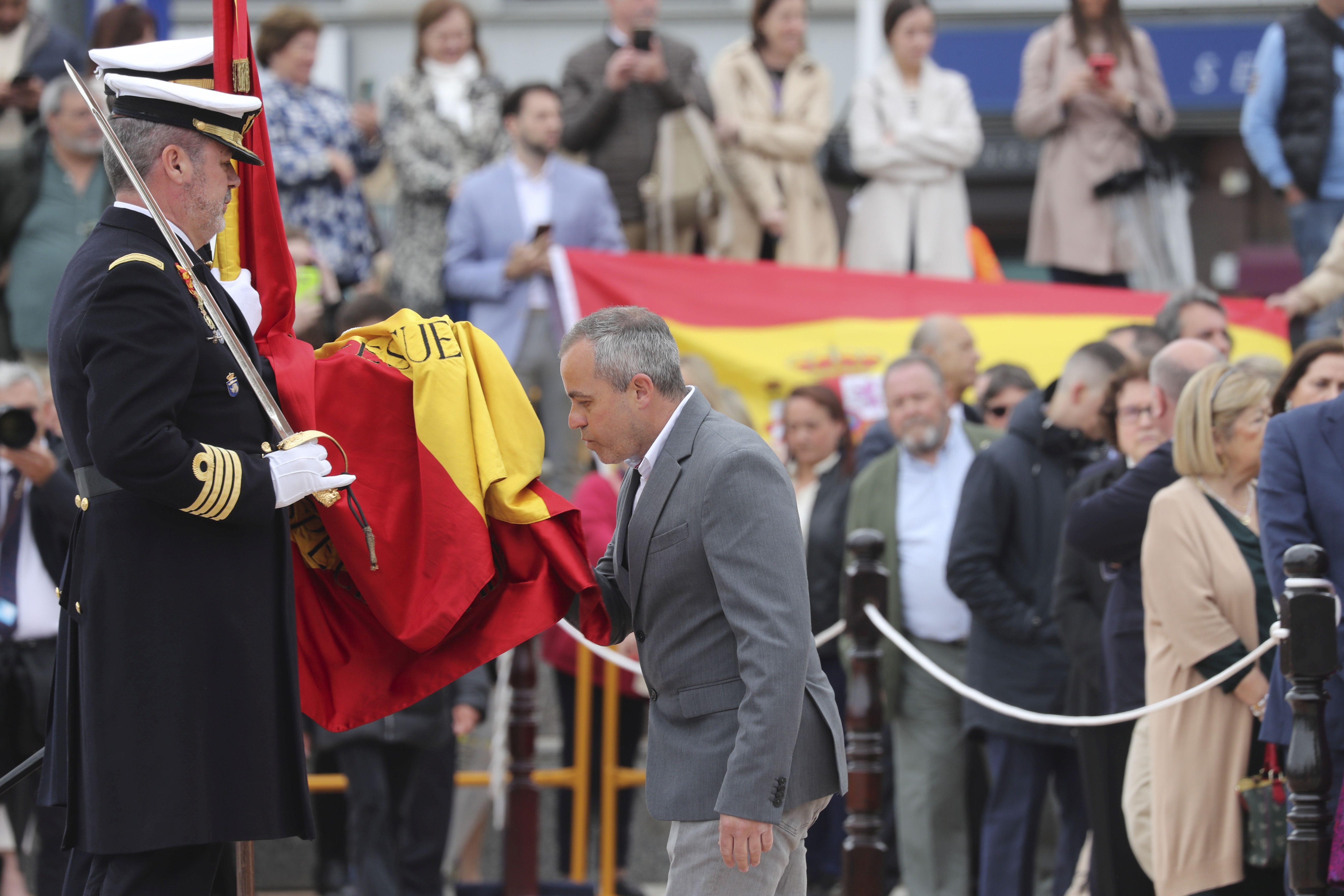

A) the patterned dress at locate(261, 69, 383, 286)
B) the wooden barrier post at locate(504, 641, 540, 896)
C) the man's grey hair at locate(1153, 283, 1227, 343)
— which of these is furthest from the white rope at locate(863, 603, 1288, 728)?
the patterned dress at locate(261, 69, 383, 286)

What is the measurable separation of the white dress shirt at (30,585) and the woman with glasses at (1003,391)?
4125mm

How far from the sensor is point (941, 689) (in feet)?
23.2

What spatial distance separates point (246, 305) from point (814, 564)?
369 centimetres

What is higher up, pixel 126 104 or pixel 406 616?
pixel 126 104

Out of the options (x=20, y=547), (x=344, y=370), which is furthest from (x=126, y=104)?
(x=20, y=547)

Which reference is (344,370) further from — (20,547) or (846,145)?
(846,145)

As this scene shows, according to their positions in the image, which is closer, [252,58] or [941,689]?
[252,58]

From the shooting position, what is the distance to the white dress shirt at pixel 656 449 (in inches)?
162

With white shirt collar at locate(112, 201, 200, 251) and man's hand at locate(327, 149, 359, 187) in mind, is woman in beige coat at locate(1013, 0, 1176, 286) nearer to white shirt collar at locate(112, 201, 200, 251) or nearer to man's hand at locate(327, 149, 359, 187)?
man's hand at locate(327, 149, 359, 187)

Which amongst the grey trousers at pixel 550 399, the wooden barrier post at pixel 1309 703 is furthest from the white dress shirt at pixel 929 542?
the wooden barrier post at pixel 1309 703

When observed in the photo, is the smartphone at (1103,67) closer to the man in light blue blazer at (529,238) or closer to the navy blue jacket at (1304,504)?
the man in light blue blazer at (529,238)

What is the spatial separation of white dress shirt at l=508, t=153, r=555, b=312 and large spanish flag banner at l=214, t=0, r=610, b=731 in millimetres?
4972

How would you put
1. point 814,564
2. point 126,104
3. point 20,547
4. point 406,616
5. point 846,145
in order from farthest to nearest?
point 846,145, point 814,564, point 20,547, point 406,616, point 126,104

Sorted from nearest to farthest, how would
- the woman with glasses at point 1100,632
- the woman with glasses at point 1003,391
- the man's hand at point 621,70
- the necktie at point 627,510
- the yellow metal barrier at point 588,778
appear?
the necktie at point 627,510 < the woman with glasses at point 1100,632 < the yellow metal barrier at point 588,778 < the woman with glasses at point 1003,391 < the man's hand at point 621,70
